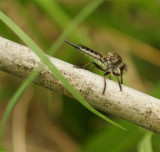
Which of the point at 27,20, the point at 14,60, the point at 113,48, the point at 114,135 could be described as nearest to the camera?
the point at 14,60

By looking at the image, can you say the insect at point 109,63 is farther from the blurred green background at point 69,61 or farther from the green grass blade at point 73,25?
the blurred green background at point 69,61

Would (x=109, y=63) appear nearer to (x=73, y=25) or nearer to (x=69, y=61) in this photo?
(x=73, y=25)

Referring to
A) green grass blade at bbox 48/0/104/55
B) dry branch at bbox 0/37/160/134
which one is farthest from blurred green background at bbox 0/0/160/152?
dry branch at bbox 0/37/160/134

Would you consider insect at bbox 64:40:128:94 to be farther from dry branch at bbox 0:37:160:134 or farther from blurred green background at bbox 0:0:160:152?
dry branch at bbox 0:37:160:134

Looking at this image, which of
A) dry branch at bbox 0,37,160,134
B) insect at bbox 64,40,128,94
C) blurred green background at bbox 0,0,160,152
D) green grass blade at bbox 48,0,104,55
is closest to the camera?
dry branch at bbox 0,37,160,134

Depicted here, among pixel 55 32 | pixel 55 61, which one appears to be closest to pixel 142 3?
pixel 55 32

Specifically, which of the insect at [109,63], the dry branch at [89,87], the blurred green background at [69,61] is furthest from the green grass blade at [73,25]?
the blurred green background at [69,61]

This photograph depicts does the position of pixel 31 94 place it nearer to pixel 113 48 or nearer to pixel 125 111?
pixel 113 48

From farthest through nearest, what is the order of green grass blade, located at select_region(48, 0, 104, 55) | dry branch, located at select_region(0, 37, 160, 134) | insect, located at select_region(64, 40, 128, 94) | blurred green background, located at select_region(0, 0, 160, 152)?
blurred green background, located at select_region(0, 0, 160, 152) < insect, located at select_region(64, 40, 128, 94) < green grass blade, located at select_region(48, 0, 104, 55) < dry branch, located at select_region(0, 37, 160, 134)
